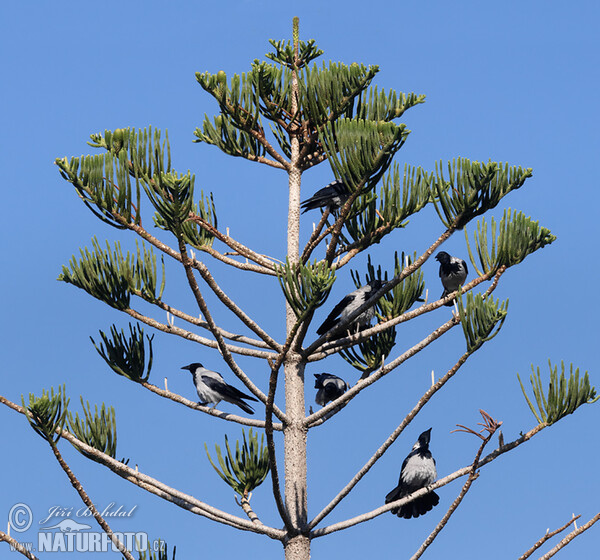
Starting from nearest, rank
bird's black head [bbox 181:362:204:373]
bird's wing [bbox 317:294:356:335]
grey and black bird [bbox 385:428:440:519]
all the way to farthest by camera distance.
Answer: grey and black bird [bbox 385:428:440:519] → bird's wing [bbox 317:294:356:335] → bird's black head [bbox 181:362:204:373]

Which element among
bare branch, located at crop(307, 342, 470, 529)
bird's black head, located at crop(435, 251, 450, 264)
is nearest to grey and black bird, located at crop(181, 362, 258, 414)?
bare branch, located at crop(307, 342, 470, 529)

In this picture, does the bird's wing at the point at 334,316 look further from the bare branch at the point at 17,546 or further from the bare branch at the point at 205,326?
the bare branch at the point at 17,546

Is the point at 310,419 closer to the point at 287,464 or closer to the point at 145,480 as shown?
the point at 287,464

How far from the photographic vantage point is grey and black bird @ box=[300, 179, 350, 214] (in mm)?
7871

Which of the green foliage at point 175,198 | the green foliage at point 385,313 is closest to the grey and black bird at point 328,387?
the green foliage at point 385,313

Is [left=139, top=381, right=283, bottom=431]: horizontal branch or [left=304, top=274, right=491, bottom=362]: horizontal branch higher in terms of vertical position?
[left=304, top=274, right=491, bottom=362]: horizontal branch

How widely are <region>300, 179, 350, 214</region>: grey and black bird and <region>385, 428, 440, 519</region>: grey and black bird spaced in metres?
2.44

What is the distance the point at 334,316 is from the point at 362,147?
184cm

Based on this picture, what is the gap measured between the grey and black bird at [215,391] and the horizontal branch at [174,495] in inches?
46.5

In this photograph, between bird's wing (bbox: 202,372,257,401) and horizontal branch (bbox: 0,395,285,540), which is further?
bird's wing (bbox: 202,372,257,401)

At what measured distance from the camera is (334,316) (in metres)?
7.60

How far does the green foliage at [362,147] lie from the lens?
6.23 metres

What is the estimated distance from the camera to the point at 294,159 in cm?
800

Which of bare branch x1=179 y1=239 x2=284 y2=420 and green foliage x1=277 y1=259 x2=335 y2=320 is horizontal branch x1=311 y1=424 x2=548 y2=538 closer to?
bare branch x1=179 y1=239 x2=284 y2=420
